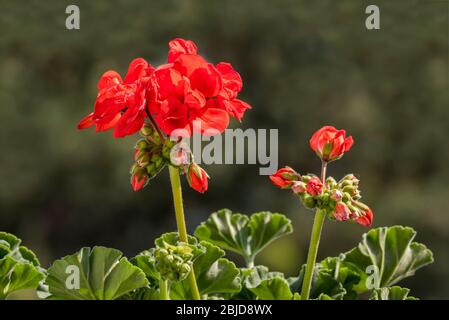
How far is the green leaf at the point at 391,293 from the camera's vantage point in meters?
0.66

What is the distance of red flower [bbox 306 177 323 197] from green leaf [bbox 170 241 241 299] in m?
0.10

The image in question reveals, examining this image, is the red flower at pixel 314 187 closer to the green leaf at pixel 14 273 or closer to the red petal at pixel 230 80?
the red petal at pixel 230 80

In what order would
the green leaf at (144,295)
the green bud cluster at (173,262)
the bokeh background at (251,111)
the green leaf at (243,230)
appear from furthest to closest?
the bokeh background at (251,111)
the green leaf at (243,230)
the green leaf at (144,295)
the green bud cluster at (173,262)

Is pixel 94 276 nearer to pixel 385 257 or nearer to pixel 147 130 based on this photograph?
pixel 147 130

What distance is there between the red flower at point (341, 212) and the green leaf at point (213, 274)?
111mm

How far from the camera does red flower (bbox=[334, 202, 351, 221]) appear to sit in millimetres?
590

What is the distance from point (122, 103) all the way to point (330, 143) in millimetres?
147

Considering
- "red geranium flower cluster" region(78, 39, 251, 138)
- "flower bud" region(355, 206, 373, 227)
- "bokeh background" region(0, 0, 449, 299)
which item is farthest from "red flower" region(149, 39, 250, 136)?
"bokeh background" region(0, 0, 449, 299)

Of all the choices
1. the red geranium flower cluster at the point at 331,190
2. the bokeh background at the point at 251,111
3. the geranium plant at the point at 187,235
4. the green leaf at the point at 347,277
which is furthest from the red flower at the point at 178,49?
the bokeh background at the point at 251,111

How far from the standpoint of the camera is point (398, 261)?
0.74m

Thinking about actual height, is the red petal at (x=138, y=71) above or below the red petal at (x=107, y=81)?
above

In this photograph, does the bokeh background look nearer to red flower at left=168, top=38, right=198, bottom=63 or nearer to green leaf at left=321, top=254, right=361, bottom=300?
green leaf at left=321, top=254, right=361, bottom=300
